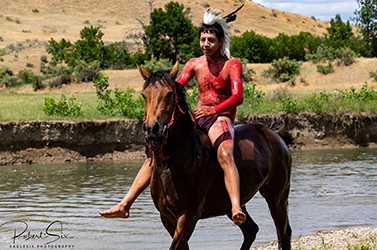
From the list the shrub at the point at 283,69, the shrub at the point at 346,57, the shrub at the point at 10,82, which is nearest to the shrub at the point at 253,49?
the shrub at the point at 283,69

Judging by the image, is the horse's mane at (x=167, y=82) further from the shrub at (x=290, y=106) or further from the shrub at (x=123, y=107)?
the shrub at (x=290, y=106)

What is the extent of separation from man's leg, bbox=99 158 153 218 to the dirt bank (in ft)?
37.4

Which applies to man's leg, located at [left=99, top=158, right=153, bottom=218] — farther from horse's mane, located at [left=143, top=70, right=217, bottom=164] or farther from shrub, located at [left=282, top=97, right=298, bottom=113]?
shrub, located at [left=282, top=97, right=298, bottom=113]

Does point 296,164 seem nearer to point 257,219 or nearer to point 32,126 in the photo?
point 257,219

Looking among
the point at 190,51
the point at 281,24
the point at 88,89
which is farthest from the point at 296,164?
the point at 281,24

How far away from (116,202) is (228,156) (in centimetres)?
570

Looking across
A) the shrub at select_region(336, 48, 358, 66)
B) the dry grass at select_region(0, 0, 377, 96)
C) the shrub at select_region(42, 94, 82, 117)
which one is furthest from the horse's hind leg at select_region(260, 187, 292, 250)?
Answer: the dry grass at select_region(0, 0, 377, 96)

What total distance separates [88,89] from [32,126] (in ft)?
46.6

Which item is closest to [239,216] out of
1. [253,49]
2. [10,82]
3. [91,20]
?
[10,82]

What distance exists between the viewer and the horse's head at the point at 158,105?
13.6 feet

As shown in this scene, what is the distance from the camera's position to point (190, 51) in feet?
115

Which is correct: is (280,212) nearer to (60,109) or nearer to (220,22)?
(220,22)

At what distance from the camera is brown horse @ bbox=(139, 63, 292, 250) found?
4.37 metres

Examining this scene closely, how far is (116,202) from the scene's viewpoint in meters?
10.2
